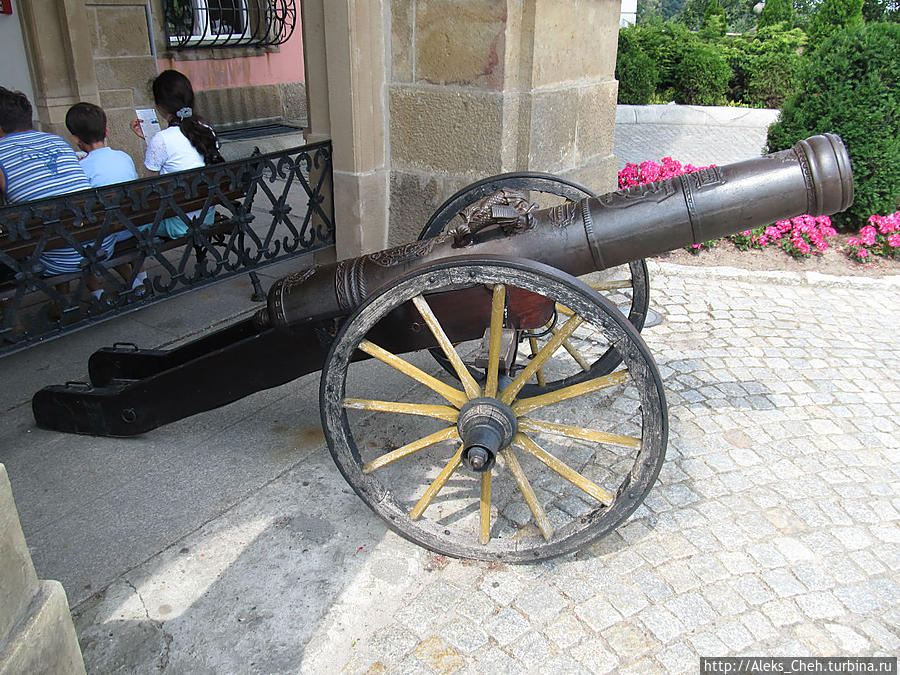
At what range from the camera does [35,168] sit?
3883mm

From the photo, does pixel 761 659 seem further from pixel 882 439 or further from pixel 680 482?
pixel 882 439

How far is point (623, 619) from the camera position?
7.77 ft

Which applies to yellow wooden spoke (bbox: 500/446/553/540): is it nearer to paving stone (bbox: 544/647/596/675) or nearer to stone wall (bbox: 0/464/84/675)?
paving stone (bbox: 544/647/596/675)

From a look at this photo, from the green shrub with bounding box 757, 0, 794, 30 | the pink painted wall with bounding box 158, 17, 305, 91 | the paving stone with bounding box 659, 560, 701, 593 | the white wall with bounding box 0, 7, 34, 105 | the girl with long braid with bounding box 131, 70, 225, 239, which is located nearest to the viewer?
the paving stone with bounding box 659, 560, 701, 593

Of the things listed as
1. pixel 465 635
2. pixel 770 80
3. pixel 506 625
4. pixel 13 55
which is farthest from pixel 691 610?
pixel 770 80

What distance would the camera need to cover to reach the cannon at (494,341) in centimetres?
236

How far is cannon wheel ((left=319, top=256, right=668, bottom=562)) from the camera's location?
89.7 inches

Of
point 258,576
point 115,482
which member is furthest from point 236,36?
point 258,576

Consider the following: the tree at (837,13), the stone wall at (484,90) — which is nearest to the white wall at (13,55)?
the stone wall at (484,90)

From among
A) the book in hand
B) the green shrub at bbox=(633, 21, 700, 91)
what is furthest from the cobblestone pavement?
the green shrub at bbox=(633, 21, 700, 91)

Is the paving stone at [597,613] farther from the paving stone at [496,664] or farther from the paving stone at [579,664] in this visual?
the paving stone at [496,664]

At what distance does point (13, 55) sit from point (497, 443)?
626 cm

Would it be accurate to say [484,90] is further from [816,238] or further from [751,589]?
[816,238]

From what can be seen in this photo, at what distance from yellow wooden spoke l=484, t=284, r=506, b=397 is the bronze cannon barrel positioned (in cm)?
20
